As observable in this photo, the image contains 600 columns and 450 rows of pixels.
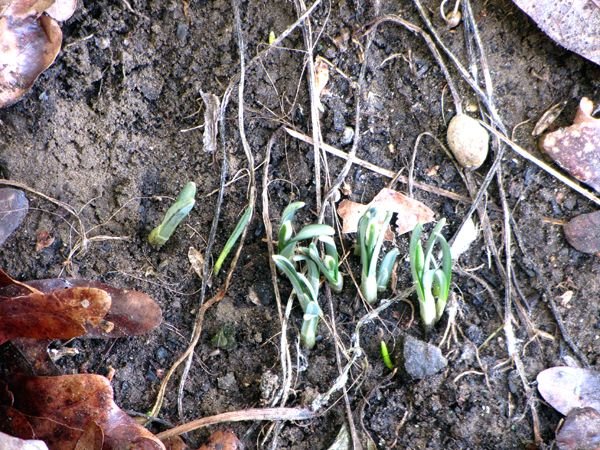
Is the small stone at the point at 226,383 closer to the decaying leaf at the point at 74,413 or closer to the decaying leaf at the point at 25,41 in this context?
the decaying leaf at the point at 74,413

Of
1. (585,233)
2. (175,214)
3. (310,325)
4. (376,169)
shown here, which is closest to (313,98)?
(376,169)

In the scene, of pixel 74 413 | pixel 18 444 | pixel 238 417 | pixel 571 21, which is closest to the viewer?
pixel 18 444

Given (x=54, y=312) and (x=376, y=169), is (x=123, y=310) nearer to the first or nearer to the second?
(x=54, y=312)

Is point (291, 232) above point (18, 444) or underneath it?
above

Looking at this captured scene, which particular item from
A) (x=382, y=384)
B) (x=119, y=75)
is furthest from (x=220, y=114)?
(x=382, y=384)

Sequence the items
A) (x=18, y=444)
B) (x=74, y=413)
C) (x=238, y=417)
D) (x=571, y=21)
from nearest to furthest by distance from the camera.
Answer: (x=18, y=444), (x=74, y=413), (x=238, y=417), (x=571, y=21)

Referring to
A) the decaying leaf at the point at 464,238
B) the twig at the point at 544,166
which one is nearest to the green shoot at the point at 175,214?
the decaying leaf at the point at 464,238

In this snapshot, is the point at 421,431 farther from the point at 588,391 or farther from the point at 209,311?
the point at 209,311

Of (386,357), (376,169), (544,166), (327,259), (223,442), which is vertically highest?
(544,166)

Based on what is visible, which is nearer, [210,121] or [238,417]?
[238,417]
